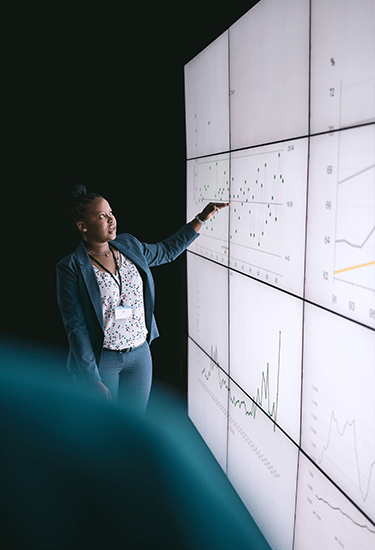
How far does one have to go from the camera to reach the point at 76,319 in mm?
1925

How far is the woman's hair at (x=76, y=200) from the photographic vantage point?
6.34 feet

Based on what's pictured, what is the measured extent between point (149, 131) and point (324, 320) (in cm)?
176

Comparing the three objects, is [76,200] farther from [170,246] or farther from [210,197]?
[210,197]

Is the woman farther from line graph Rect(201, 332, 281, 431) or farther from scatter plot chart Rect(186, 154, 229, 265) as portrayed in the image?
line graph Rect(201, 332, 281, 431)

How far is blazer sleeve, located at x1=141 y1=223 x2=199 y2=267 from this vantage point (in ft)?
7.11

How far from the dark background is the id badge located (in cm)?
78

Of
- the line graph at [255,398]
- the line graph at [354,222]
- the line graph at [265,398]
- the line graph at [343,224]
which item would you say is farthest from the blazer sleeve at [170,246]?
the line graph at [354,222]

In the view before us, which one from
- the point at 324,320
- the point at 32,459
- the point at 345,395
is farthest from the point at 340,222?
the point at 32,459

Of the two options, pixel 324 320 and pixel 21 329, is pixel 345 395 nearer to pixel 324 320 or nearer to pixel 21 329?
pixel 324 320

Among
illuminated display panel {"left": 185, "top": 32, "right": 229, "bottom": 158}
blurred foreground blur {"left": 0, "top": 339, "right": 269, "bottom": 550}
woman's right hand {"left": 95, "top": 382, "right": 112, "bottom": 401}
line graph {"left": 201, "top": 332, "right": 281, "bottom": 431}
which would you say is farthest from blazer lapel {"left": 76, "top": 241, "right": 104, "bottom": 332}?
blurred foreground blur {"left": 0, "top": 339, "right": 269, "bottom": 550}

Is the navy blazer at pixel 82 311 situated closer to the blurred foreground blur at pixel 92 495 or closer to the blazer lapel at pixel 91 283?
the blazer lapel at pixel 91 283

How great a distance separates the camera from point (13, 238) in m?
2.63

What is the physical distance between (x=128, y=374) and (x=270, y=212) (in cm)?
107

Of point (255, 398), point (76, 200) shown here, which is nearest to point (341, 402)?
point (255, 398)
